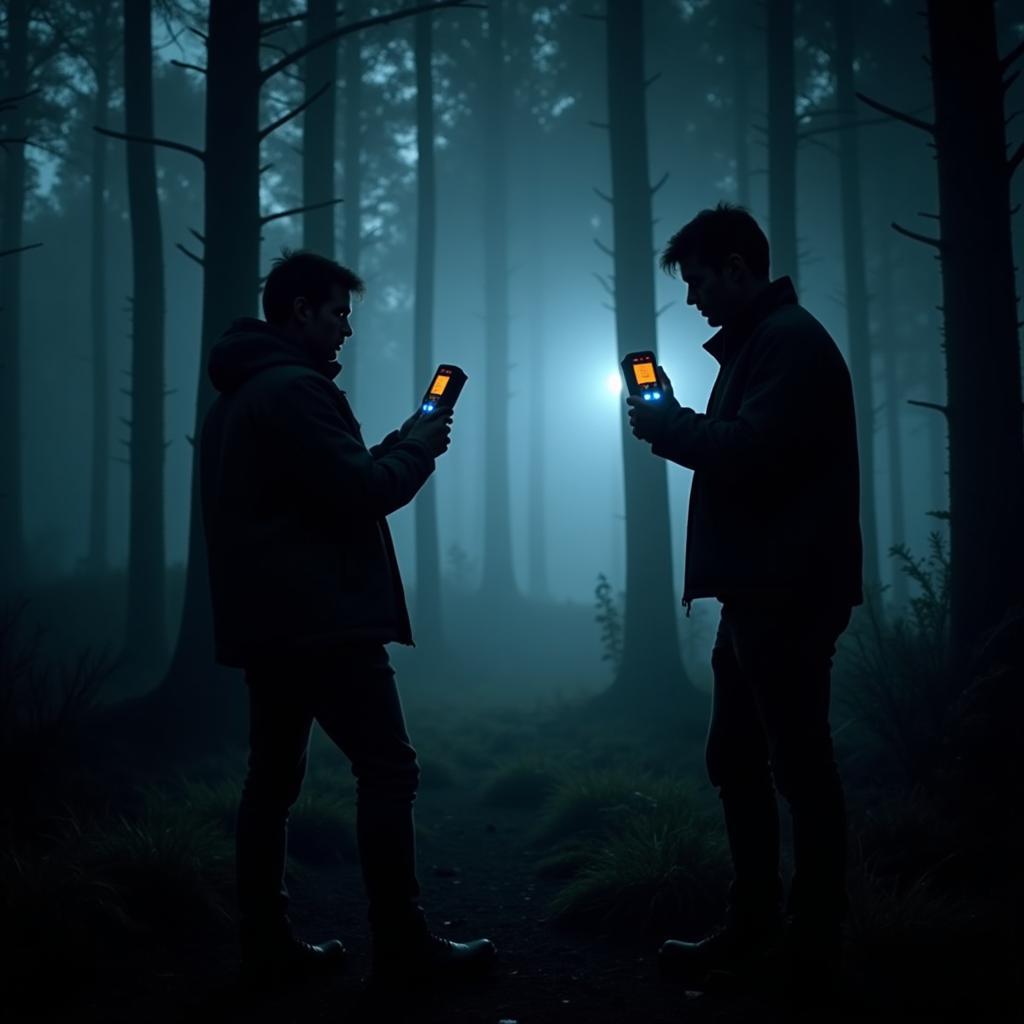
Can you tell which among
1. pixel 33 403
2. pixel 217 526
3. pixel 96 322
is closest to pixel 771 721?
pixel 217 526

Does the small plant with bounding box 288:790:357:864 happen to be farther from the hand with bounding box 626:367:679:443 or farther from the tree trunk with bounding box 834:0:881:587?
the tree trunk with bounding box 834:0:881:587

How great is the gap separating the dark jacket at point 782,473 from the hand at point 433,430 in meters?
A: 0.80

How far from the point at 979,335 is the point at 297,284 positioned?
417 centimetres

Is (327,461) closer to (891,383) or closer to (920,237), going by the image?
(920,237)

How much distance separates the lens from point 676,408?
9.70 feet

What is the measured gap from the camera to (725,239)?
302cm

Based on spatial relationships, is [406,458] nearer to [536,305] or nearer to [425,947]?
[425,947]

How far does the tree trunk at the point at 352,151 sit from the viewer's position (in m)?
17.6

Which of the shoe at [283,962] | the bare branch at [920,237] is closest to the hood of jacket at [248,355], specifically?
the shoe at [283,962]

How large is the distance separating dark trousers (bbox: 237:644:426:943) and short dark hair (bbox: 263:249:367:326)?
4.00 feet

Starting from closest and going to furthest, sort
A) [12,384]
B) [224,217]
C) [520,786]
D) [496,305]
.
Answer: [520,786], [224,217], [12,384], [496,305]

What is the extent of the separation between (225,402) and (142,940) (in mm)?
2162

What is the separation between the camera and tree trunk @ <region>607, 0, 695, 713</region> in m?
9.31

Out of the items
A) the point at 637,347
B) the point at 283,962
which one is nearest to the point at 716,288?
the point at 283,962
